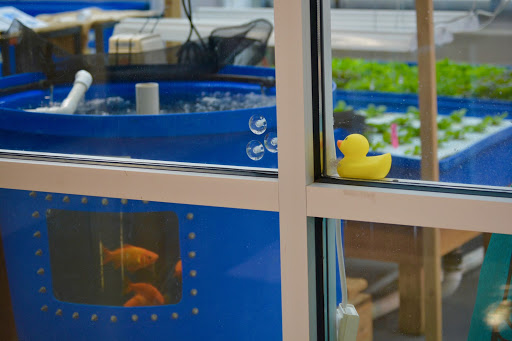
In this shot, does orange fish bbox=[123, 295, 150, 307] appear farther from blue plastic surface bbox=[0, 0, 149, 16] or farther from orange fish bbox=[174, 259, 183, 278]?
blue plastic surface bbox=[0, 0, 149, 16]

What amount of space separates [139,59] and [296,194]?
0.62m

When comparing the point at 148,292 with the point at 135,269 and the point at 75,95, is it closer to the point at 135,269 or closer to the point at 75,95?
the point at 135,269

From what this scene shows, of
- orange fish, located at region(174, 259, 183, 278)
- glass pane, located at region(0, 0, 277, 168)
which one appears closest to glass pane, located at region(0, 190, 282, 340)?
orange fish, located at region(174, 259, 183, 278)

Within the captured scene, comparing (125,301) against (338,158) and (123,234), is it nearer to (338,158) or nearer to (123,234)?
(123,234)

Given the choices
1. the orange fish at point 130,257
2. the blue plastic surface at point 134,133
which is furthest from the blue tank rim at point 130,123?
the orange fish at point 130,257

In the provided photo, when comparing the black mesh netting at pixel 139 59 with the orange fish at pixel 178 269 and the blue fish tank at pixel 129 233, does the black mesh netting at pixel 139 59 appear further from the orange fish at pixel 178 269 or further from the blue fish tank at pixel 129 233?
the orange fish at pixel 178 269

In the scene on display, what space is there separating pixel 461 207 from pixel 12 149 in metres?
0.88

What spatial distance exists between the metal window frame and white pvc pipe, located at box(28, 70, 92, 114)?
0.22 metres

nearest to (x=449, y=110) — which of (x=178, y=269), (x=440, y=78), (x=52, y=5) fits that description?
(x=440, y=78)

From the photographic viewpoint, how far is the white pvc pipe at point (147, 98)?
52.0 inches

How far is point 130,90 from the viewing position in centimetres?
132

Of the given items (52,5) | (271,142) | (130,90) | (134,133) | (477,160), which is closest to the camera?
(477,160)

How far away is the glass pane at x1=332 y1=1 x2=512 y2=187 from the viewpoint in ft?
3.19

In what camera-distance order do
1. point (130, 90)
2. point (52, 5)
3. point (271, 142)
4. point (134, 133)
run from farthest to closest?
point (52, 5)
point (130, 90)
point (134, 133)
point (271, 142)
